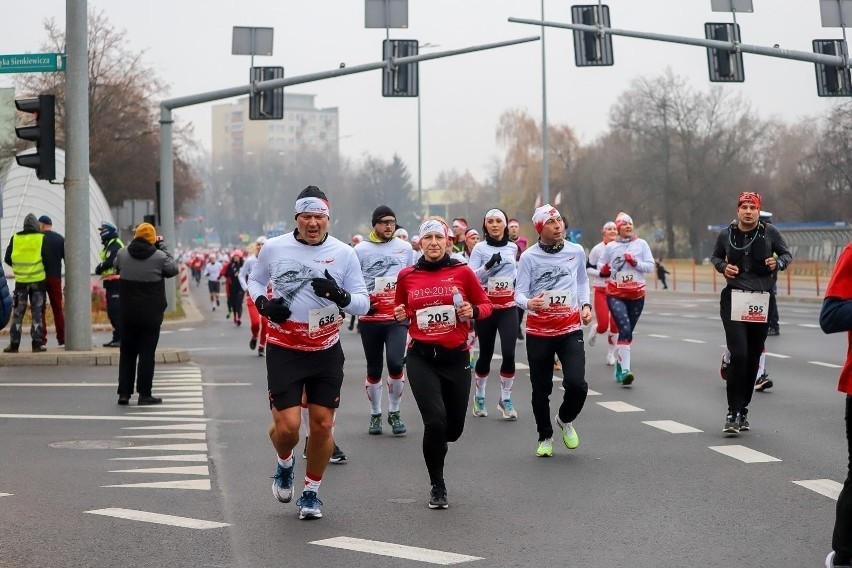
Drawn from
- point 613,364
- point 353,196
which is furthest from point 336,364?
point 353,196

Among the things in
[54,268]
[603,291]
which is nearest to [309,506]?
[603,291]

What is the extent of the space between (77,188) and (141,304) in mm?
6440

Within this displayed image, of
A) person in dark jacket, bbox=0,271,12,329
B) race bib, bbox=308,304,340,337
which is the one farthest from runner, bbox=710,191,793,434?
person in dark jacket, bbox=0,271,12,329

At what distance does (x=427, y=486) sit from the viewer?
9328 mm

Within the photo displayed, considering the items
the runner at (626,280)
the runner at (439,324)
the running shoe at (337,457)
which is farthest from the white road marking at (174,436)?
the runner at (626,280)

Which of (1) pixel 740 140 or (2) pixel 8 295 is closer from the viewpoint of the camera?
(2) pixel 8 295

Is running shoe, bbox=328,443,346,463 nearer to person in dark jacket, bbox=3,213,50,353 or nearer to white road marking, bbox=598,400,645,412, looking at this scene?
white road marking, bbox=598,400,645,412

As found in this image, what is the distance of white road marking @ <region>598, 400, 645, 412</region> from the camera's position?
13789mm

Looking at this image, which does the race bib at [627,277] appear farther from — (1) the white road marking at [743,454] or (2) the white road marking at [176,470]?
(2) the white road marking at [176,470]

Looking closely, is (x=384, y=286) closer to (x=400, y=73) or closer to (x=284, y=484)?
(x=284, y=484)

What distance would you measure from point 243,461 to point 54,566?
3720 millimetres

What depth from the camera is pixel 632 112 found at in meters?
88.6

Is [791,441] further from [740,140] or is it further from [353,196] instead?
[353,196]

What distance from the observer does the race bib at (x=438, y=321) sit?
9.06 metres
